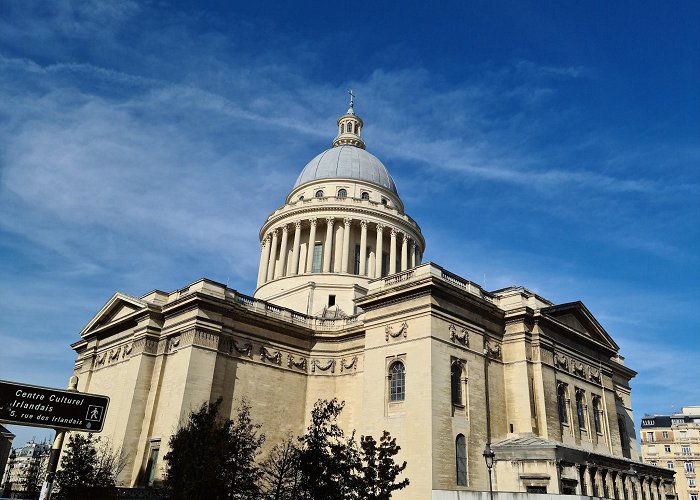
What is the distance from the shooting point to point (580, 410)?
37688 mm

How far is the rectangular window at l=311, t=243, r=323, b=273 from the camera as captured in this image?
49.7 m

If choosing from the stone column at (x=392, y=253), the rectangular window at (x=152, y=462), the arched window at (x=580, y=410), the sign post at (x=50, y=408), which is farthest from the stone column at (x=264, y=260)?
the sign post at (x=50, y=408)

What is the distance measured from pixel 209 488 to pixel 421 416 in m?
12.1

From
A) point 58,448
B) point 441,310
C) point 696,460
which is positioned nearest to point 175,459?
point 58,448

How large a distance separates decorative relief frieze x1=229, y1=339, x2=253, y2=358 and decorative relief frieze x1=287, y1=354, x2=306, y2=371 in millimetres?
3196

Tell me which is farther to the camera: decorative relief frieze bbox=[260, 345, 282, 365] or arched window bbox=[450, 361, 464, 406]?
decorative relief frieze bbox=[260, 345, 282, 365]

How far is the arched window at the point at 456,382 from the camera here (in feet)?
103

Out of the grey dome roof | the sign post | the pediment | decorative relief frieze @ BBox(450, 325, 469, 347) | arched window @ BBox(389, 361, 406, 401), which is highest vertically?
the grey dome roof

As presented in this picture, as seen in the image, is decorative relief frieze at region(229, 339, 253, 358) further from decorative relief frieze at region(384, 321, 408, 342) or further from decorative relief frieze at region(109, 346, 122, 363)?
decorative relief frieze at region(109, 346, 122, 363)

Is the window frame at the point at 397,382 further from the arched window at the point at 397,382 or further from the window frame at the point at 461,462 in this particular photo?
the window frame at the point at 461,462

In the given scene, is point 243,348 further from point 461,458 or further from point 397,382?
point 461,458

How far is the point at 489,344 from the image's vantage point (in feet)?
114

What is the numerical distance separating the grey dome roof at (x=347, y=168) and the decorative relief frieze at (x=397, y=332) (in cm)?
2386

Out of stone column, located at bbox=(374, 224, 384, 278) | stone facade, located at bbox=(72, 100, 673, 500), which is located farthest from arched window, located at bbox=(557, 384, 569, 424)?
stone column, located at bbox=(374, 224, 384, 278)
